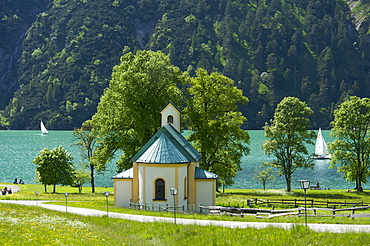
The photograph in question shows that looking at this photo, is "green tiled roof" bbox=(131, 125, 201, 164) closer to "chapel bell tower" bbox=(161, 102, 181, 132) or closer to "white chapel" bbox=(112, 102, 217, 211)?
"white chapel" bbox=(112, 102, 217, 211)

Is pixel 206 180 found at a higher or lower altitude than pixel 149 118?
lower

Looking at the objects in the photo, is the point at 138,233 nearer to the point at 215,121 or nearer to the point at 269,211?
the point at 269,211

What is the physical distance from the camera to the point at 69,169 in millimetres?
66188

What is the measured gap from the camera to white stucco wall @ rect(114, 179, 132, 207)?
44094mm

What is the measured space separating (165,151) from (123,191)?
627cm

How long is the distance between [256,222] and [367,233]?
278 inches

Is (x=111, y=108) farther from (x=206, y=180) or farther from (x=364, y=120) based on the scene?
(x=364, y=120)

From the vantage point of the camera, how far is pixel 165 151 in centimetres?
4125

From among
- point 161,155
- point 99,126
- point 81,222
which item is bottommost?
point 81,222

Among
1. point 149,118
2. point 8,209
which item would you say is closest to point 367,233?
point 8,209

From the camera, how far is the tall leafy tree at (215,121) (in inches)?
2148

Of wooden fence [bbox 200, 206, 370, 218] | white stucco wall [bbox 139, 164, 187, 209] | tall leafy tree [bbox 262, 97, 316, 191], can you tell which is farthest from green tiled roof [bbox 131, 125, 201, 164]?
tall leafy tree [bbox 262, 97, 316, 191]

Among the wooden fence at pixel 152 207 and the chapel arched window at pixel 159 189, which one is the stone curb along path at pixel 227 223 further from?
the chapel arched window at pixel 159 189

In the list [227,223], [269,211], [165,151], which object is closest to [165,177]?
[165,151]
